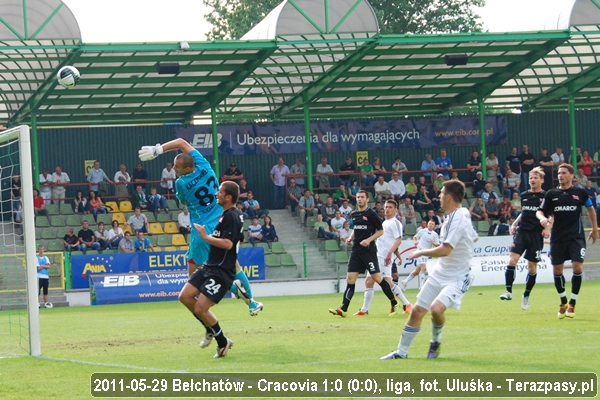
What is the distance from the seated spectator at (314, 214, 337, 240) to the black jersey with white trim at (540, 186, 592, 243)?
17012 mm

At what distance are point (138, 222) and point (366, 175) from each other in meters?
9.02

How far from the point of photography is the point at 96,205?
1213 inches

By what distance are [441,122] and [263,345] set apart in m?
28.4

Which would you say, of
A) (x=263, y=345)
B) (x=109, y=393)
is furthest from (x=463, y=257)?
(x=109, y=393)

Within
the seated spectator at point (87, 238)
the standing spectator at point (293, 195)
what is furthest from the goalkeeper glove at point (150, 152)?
the standing spectator at point (293, 195)

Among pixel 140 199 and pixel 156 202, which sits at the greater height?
pixel 140 199

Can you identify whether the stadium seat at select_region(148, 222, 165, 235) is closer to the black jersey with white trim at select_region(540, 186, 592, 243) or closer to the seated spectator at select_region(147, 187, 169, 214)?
the seated spectator at select_region(147, 187, 169, 214)

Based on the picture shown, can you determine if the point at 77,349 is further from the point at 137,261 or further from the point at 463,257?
the point at 137,261

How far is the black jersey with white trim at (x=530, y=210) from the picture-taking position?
1533 centimetres

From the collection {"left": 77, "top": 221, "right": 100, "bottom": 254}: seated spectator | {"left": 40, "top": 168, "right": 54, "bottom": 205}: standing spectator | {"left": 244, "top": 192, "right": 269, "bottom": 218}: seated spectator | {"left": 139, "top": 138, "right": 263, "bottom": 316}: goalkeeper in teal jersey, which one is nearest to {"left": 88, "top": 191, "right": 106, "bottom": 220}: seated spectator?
{"left": 40, "top": 168, "right": 54, "bottom": 205}: standing spectator

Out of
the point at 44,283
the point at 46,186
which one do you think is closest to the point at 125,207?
the point at 46,186

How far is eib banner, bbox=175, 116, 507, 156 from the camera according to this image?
3641 centimetres

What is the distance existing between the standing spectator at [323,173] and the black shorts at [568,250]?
21.0 metres

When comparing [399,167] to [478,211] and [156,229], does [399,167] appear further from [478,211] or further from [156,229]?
[156,229]
